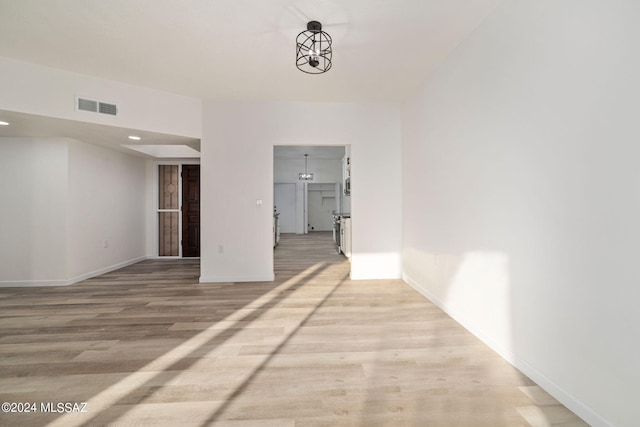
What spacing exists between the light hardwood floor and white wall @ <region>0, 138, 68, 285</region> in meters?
0.72

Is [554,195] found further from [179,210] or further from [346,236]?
[179,210]

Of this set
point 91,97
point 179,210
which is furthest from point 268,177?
point 179,210

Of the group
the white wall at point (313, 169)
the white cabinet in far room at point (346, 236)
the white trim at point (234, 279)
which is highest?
the white wall at point (313, 169)

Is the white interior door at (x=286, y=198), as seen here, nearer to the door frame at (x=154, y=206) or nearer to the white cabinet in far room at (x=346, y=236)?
the white cabinet in far room at (x=346, y=236)

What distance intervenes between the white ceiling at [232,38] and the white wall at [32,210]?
1.63 metres

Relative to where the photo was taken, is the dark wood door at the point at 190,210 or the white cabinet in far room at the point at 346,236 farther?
the dark wood door at the point at 190,210

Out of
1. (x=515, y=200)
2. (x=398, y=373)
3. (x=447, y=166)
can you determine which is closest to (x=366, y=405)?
(x=398, y=373)

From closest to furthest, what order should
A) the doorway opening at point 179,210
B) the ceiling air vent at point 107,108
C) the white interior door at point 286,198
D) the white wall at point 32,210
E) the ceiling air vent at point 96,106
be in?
1. the ceiling air vent at point 96,106
2. the ceiling air vent at point 107,108
3. the white wall at point 32,210
4. the doorway opening at point 179,210
5. the white interior door at point 286,198

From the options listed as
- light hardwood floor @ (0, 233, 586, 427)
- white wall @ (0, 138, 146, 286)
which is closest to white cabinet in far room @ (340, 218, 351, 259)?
light hardwood floor @ (0, 233, 586, 427)

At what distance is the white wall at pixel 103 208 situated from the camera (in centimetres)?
416

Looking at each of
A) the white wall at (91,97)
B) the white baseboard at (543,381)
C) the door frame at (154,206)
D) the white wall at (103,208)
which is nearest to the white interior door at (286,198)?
the door frame at (154,206)

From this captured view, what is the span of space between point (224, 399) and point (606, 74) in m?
2.70

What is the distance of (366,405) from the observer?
1.56 m

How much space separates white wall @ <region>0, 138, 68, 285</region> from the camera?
12.8ft
